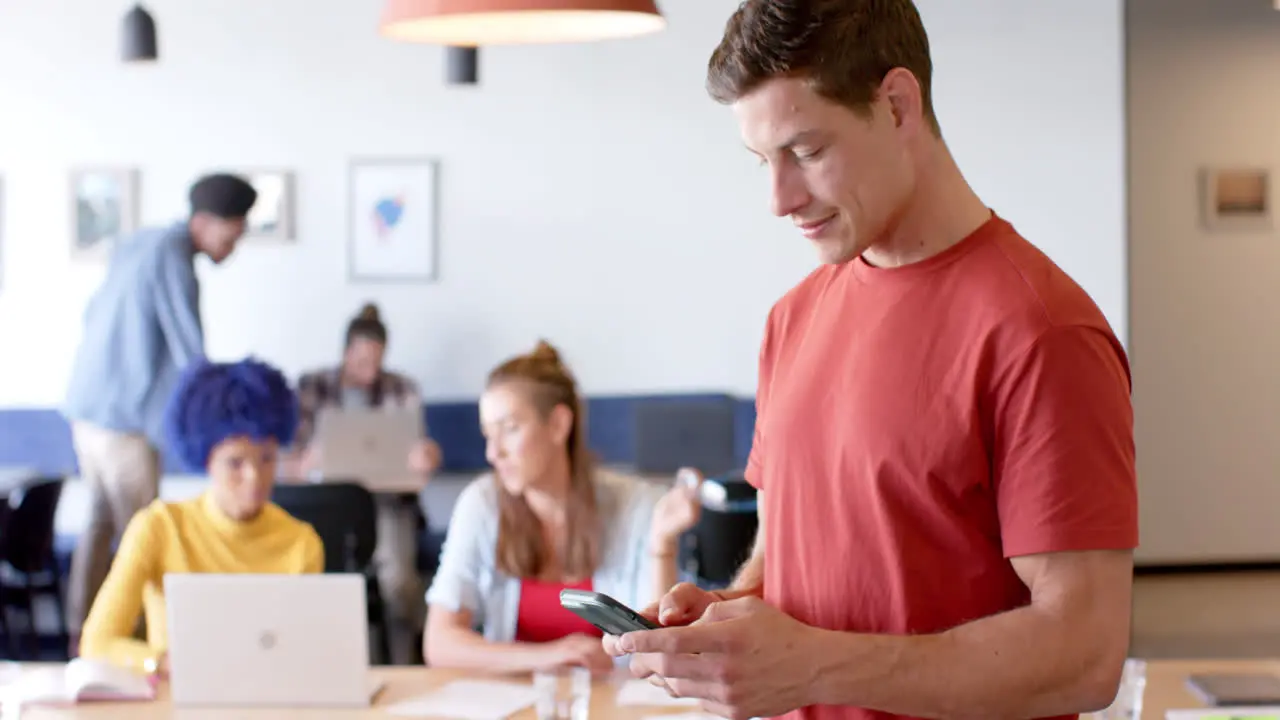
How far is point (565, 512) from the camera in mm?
3648

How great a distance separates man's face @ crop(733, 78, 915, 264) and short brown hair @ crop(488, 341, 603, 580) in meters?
2.11

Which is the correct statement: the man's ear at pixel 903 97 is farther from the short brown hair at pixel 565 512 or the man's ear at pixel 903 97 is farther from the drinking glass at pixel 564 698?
the short brown hair at pixel 565 512

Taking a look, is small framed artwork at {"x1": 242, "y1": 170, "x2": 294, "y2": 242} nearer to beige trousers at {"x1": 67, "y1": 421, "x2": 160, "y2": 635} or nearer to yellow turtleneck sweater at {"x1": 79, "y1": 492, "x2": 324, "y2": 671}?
beige trousers at {"x1": 67, "y1": 421, "x2": 160, "y2": 635}

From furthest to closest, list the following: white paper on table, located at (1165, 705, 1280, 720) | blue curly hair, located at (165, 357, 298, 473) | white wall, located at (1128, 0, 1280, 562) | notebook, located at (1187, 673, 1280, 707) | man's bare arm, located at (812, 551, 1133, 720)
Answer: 1. white wall, located at (1128, 0, 1280, 562)
2. blue curly hair, located at (165, 357, 298, 473)
3. notebook, located at (1187, 673, 1280, 707)
4. white paper on table, located at (1165, 705, 1280, 720)
5. man's bare arm, located at (812, 551, 1133, 720)

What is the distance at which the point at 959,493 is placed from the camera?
1527 millimetres

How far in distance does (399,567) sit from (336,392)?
965 millimetres

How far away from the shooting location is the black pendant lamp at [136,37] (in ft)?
22.0

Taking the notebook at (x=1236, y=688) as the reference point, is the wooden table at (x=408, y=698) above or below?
below

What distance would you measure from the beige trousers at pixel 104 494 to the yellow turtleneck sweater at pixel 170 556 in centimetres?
280

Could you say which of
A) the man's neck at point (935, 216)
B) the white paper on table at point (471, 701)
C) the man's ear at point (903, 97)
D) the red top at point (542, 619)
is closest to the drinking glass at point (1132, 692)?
the white paper on table at point (471, 701)

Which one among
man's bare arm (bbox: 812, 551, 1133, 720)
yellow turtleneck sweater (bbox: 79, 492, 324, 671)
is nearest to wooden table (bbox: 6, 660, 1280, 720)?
yellow turtleneck sweater (bbox: 79, 492, 324, 671)

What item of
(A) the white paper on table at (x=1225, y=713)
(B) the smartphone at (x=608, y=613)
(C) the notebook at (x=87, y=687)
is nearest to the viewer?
(B) the smartphone at (x=608, y=613)

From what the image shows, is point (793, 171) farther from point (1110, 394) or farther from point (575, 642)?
point (575, 642)

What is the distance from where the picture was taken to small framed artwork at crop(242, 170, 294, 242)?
304 inches
